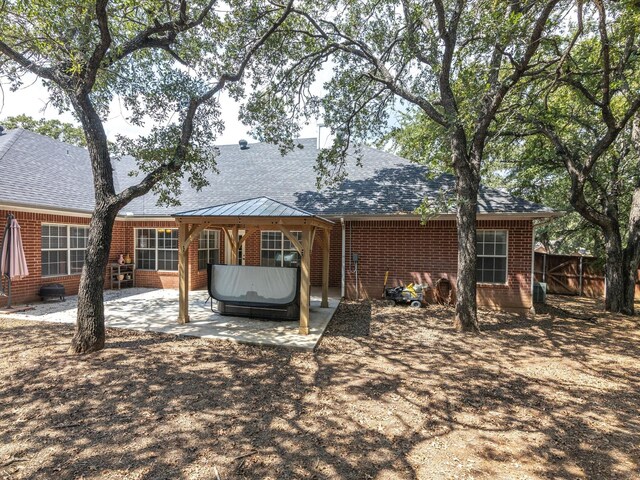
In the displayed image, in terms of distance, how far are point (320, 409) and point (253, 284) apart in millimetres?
4427

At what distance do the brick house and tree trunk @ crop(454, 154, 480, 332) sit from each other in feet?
1.60

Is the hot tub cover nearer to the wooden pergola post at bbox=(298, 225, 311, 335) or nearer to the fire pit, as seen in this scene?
the wooden pergola post at bbox=(298, 225, 311, 335)

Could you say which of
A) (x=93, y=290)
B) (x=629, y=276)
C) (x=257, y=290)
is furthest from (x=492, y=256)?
(x=93, y=290)

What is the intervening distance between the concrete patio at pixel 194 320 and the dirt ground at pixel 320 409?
1.29 ft

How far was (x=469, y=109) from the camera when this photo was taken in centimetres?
725

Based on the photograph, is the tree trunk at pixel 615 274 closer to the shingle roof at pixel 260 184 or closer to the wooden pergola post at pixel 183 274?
the shingle roof at pixel 260 184

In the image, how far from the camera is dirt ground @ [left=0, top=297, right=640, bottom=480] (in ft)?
9.79

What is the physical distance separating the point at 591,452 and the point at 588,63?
8.88 metres

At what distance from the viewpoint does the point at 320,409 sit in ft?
13.1

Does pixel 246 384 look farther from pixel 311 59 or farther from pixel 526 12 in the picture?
pixel 311 59

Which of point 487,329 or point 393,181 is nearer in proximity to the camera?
point 487,329

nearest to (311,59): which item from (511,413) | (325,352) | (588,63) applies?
(588,63)

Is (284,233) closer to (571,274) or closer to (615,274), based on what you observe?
(615,274)

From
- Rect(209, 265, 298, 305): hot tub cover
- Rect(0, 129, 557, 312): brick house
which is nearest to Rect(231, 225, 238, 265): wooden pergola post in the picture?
Rect(209, 265, 298, 305): hot tub cover
